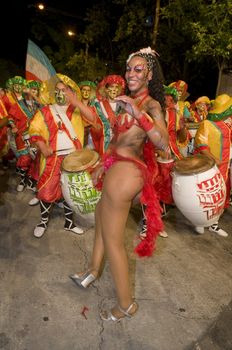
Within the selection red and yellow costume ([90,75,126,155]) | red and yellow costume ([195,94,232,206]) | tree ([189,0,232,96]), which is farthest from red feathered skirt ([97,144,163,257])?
tree ([189,0,232,96])

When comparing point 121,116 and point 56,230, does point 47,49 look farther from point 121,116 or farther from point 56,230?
point 121,116

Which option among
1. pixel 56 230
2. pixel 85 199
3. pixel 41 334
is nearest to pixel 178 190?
pixel 85 199

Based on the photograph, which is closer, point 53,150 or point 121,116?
point 121,116

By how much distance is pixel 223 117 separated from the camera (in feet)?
14.8

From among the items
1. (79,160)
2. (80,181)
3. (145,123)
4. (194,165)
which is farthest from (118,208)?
(194,165)

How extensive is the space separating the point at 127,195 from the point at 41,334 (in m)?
1.20

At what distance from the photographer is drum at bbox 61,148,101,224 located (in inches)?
146

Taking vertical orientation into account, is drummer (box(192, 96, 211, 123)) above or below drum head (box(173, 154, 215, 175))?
above

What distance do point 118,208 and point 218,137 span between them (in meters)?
2.20

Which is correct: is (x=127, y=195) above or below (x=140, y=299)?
above

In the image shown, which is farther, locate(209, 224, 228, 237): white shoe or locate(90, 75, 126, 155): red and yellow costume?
locate(90, 75, 126, 155): red and yellow costume

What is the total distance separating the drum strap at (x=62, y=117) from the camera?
4.04 m

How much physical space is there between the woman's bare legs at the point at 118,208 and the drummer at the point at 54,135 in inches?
58.6

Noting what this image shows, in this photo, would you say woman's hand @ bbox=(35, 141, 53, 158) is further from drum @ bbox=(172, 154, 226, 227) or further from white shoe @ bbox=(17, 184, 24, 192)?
white shoe @ bbox=(17, 184, 24, 192)
